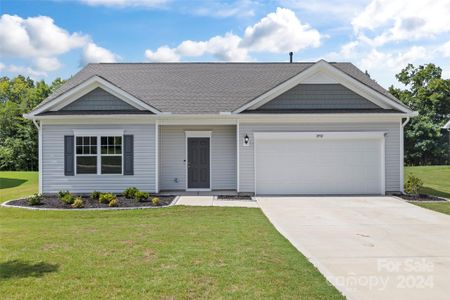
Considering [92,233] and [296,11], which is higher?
[296,11]

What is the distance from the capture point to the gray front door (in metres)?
15.0

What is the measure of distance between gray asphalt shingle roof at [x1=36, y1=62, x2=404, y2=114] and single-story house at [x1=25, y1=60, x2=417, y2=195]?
1.36 feet

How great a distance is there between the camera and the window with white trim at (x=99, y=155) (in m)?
13.9

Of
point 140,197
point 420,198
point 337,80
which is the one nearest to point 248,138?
point 337,80

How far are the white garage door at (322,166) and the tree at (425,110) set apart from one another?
19.4m

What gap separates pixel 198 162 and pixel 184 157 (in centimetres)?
60

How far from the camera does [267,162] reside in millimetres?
14180

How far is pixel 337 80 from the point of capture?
14.4 metres

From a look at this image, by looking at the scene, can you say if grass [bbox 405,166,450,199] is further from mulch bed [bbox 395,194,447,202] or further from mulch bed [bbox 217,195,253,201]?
mulch bed [bbox 217,195,253,201]

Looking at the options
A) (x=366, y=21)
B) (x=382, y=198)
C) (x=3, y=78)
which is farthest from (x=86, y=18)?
(x=3, y=78)

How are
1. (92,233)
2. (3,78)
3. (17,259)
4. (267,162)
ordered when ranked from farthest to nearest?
(3,78)
(267,162)
(92,233)
(17,259)

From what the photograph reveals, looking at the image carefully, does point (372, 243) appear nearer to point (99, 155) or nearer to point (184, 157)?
point (184, 157)

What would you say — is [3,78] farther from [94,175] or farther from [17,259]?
[17,259]

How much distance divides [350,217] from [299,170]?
4.38 metres
